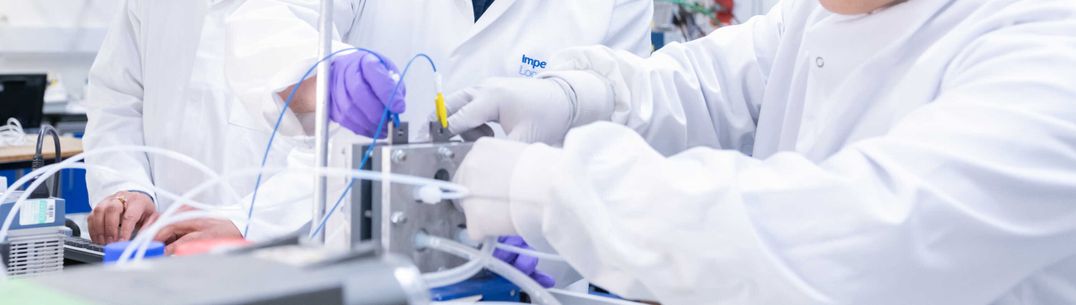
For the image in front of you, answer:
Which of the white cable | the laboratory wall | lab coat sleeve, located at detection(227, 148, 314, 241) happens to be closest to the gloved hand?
lab coat sleeve, located at detection(227, 148, 314, 241)

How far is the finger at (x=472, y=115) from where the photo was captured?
1109mm

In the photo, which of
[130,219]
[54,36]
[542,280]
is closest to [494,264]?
[542,280]

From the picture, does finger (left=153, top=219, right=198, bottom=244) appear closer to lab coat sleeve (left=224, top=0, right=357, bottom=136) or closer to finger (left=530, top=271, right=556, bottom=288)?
lab coat sleeve (left=224, top=0, right=357, bottom=136)

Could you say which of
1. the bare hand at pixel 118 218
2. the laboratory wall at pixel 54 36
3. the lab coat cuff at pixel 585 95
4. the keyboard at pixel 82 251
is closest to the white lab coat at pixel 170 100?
the bare hand at pixel 118 218

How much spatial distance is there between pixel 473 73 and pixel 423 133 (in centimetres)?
80

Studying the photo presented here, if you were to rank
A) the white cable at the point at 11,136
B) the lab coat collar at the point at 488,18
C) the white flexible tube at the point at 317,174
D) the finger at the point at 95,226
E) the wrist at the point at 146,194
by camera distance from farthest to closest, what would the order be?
1. the white cable at the point at 11,136
2. the lab coat collar at the point at 488,18
3. the wrist at the point at 146,194
4. the finger at the point at 95,226
5. the white flexible tube at the point at 317,174

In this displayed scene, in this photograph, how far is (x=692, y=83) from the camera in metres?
1.46

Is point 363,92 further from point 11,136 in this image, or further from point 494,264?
point 11,136

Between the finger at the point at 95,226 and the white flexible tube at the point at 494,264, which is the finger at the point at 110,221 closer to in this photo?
the finger at the point at 95,226

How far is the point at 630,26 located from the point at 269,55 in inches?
34.8

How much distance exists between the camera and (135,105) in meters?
2.16

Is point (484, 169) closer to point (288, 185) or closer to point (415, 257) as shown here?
point (415, 257)

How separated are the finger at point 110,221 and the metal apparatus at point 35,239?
476 mm

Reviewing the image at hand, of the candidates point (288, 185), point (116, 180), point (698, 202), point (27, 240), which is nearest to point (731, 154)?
point (698, 202)
